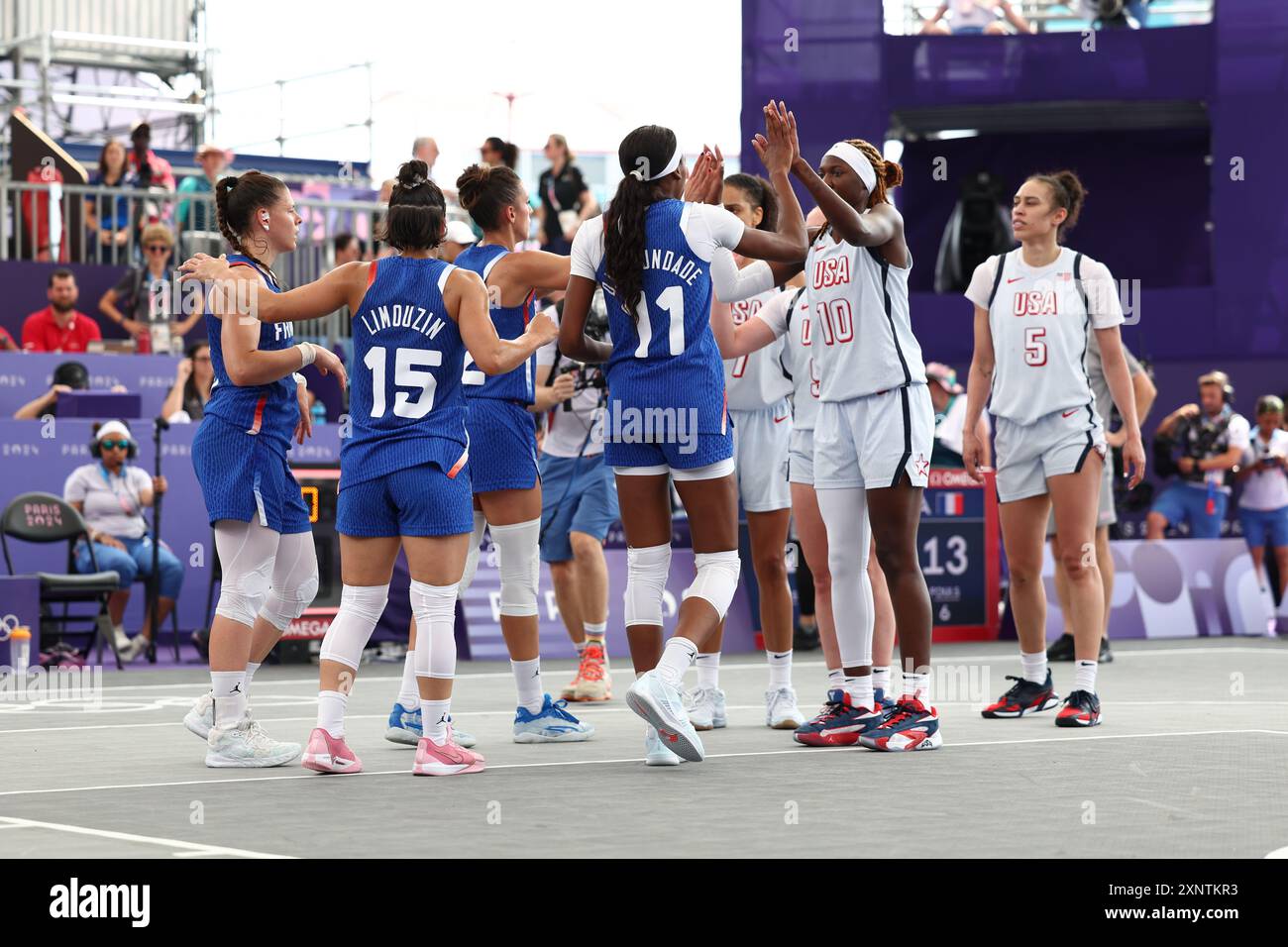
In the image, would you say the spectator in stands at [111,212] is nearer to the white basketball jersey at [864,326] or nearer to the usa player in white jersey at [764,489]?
the usa player in white jersey at [764,489]

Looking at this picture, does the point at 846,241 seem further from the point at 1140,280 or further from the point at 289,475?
the point at 1140,280

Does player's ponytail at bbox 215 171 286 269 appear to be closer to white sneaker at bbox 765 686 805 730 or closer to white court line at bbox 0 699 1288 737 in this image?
white court line at bbox 0 699 1288 737

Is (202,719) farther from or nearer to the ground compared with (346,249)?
nearer to the ground

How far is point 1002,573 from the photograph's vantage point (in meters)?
16.0

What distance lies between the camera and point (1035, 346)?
8.02m

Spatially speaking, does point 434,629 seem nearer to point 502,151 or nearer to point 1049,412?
point 1049,412

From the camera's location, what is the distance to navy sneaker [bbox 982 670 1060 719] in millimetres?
8195

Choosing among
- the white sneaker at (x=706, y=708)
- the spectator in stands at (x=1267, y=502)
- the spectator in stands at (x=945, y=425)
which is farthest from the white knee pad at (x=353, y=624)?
the spectator in stands at (x=1267, y=502)

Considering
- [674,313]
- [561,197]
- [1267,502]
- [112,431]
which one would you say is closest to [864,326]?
[674,313]

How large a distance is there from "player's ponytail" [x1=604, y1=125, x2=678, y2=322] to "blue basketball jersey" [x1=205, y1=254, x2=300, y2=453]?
1247mm

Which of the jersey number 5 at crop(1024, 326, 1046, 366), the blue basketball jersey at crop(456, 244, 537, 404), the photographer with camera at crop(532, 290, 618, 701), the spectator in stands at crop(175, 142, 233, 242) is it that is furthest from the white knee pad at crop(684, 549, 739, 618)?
the spectator in stands at crop(175, 142, 233, 242)

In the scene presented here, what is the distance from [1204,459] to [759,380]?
8.98m

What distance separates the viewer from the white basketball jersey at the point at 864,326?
6.87m
